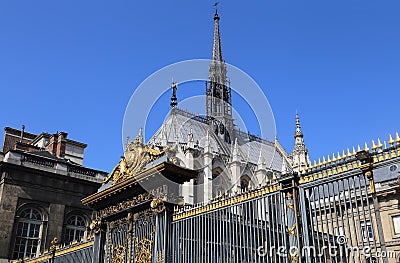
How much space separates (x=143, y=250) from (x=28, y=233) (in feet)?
46.3

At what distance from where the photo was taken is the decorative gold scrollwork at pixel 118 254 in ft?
35.5

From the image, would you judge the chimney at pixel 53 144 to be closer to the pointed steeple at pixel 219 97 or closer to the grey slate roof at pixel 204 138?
the grey slate roof at pixel 204 138

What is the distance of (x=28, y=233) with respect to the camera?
855 inches

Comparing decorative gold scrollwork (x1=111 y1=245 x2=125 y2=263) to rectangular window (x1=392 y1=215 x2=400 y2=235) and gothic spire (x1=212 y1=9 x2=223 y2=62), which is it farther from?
gothic spire (x1=212 y1=9 x2=223 y2=62)

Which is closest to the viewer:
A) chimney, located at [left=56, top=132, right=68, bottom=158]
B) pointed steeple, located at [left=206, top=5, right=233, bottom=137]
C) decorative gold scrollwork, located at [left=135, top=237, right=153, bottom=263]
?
decorative gold scrollwork, located at [left=135, top=237, right=153, bottom=263]

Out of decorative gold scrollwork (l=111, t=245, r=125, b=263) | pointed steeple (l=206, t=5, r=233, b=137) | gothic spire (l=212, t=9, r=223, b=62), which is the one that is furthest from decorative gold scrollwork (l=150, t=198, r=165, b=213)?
gothic spire (l=212, t=9, r=223, b=62)

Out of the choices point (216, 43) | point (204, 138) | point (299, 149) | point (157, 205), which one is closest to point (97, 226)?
point (157, 205)

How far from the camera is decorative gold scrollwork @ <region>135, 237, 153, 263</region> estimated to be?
9734 millimetres

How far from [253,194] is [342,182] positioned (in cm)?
184

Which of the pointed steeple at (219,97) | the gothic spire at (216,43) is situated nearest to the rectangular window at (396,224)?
the pointed steeple at (219,97)

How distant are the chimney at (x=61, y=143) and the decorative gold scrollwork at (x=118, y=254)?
55.5 ft

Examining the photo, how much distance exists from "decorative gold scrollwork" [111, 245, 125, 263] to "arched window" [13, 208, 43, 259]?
1175cm

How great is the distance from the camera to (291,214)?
742 cm

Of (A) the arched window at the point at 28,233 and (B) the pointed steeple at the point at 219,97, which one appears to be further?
(B) the pointed steeple at the point at 219,97
